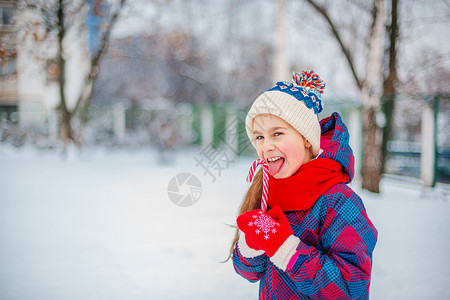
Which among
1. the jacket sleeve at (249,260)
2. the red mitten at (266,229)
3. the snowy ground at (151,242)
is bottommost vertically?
the snowy ground at (151,242)

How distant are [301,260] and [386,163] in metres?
7.75

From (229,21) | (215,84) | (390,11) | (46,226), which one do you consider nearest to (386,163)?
(390,11)

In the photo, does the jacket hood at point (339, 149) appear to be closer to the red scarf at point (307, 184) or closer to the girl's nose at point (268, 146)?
the red scarf at point (307, 184)

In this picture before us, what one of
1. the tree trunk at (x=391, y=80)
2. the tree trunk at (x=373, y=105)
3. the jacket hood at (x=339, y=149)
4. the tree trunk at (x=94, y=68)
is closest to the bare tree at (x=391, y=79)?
the tree trunk at (x=391, y=80)

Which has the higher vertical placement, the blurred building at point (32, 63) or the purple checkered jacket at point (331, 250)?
the blurred building at point (32, 63)

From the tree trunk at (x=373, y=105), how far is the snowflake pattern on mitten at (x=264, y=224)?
550 cm

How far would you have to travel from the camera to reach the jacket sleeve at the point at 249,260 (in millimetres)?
1351

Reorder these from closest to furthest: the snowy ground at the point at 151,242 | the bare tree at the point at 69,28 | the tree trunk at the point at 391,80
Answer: the snowy ground at the point at 151,242
the tree trunk at the point at 391,80
the bare tree at the point at 69,28

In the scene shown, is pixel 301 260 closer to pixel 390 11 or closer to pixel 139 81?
pixel 390 11

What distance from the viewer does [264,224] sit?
1241mm

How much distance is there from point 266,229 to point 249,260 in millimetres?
237

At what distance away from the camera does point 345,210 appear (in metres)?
1.26

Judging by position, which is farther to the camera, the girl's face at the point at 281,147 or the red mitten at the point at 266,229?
the girl's face at the point at 281,147

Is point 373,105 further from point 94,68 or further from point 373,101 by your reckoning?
point 94,68
